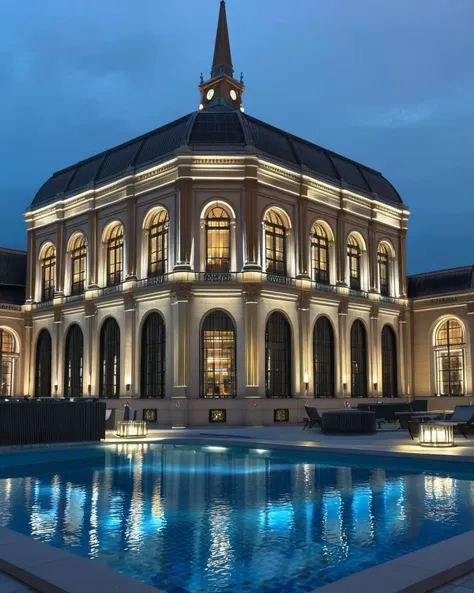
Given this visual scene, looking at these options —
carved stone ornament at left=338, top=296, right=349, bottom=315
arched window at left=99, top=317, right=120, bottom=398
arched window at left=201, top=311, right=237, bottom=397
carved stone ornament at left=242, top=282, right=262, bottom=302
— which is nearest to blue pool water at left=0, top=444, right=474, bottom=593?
arched window at left=201, top=311, right=237, bottom=397

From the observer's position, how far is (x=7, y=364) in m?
43.6

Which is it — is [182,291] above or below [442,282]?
below

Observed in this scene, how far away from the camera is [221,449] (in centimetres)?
2041

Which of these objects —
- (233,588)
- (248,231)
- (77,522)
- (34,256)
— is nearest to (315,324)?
(248,231)

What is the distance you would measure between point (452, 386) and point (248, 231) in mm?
18302

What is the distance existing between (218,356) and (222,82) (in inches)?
908

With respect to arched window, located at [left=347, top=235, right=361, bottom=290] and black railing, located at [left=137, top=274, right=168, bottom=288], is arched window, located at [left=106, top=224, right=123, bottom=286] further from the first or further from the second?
arched window, located at [left=347, top=235, right=361, bottom=290]

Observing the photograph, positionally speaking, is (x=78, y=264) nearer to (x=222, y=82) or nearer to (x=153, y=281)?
(x=153, y=281)

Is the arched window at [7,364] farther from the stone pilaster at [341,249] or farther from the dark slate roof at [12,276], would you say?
the stone pilaster at [341,249]

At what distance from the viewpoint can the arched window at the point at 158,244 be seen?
3509 centimetres

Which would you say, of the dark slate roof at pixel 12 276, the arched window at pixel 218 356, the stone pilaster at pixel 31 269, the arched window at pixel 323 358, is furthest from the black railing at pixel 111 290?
the arched window at pixel 323 358

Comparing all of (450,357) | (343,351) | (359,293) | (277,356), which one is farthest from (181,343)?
(450,357)

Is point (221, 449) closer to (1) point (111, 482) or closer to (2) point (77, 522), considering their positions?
(1) point (111, 482)

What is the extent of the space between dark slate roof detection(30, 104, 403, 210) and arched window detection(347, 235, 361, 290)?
3.36 metres
